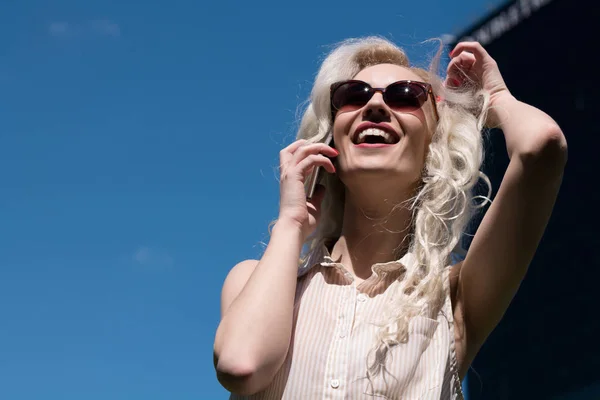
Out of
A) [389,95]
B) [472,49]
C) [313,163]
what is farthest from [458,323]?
[472,49]

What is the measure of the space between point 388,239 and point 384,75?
612 mm

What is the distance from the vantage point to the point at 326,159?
3.10 m

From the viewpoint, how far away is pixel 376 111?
10.3ft

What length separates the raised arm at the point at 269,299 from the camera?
2619mm

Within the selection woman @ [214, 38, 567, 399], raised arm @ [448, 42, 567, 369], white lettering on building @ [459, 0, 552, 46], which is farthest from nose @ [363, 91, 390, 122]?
white lettering on building @ [459, 0, 552, 46]

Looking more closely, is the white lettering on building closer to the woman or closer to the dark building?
the dark building

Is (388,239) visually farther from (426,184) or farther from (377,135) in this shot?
(377,135)

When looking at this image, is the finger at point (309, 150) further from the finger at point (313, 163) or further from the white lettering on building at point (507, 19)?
the white lettering on building at point (507, 19)

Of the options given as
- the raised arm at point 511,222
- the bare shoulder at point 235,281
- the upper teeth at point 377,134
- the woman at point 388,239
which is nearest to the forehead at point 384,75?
the woman at point 388,239

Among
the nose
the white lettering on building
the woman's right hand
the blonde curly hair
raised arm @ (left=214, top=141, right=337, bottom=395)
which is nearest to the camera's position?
raised arm @ (left=214, top=141, right=337, bottom=395)

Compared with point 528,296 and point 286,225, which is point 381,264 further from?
point 528,296

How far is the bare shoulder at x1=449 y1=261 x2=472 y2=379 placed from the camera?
2.85 metres

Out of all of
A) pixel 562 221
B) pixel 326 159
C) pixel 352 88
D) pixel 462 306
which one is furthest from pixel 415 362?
pixel 562 221

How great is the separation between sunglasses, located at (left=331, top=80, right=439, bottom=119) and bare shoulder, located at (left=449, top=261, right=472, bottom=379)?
60 centimetres
